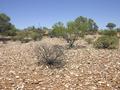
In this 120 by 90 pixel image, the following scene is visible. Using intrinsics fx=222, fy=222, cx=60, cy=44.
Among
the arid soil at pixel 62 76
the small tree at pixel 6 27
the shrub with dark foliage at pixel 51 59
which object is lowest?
the arid soil at pixel 62 76

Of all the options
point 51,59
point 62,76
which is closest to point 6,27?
point 51,59

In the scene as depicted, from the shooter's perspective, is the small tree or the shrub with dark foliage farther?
the small tree

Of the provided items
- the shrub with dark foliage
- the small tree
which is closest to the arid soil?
the shrub with dark foliage

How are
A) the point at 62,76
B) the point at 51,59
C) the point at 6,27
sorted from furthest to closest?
the point at 6,27 → the point at 51,59 → the point at 62,76

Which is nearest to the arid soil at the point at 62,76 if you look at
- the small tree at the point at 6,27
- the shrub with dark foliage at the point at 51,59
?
the shrub with dark foliage at the point at 51,59

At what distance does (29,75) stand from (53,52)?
119 inches

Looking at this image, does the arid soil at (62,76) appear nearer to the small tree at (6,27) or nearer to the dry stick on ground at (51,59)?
the dry stick on ground at (51,59)

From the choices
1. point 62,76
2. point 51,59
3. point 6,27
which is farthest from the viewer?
point 6,27

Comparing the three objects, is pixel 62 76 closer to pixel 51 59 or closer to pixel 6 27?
pixel 51 59

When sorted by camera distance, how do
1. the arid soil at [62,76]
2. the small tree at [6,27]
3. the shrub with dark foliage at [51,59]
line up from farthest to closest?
1. the small tree at [6,27]
2. the shrub with dark foliage at [51,59]
3. the arid soil at [62,76]

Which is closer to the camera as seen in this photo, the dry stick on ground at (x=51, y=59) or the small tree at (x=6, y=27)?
the dry stick on ground at (x=51, y=59)

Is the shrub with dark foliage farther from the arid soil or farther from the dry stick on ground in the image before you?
the arid soil

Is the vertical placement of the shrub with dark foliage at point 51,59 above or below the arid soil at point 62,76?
above

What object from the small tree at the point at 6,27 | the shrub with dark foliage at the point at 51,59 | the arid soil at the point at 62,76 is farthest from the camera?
the small tree at the point at 6,27
